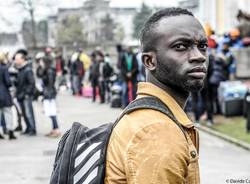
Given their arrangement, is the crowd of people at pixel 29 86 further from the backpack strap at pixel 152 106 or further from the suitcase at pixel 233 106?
the backpack strap at pixel 152 106

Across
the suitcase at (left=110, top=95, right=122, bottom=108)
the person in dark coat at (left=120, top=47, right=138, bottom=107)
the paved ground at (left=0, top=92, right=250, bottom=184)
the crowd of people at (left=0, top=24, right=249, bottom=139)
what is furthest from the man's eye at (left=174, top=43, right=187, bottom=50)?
the suitcase at (left=110, top=95, right=122, bottom=108)

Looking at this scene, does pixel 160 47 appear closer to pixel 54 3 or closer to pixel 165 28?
pixel 165 28

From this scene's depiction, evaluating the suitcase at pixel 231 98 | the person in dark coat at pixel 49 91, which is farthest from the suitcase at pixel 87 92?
the person in dark coat at pixel 49 91

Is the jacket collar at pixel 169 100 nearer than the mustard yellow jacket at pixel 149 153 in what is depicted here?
No

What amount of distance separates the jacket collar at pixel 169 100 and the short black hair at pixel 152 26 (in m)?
0.14

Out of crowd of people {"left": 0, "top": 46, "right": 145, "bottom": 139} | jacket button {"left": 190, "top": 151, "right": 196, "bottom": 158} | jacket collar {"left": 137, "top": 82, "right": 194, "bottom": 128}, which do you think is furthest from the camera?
crowd of people {"left": 0, "top": 46, "right": 145, "bottom": 139}

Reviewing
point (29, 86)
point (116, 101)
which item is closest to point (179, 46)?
point (29, 86)

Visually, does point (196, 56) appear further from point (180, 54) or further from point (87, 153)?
point (87, 153)

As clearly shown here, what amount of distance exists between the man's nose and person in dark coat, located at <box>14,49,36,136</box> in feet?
35.1

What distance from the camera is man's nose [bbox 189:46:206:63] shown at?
2.19m

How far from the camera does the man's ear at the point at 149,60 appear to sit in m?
2.24

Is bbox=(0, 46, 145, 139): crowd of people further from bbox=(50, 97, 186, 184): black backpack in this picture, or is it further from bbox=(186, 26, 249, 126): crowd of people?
bbox=(50, 97, 186, 184): black backpack

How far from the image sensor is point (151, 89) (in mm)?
2254

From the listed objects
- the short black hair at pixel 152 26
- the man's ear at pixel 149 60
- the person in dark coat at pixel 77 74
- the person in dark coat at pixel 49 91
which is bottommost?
the person in dark coat at pixel 77 74
